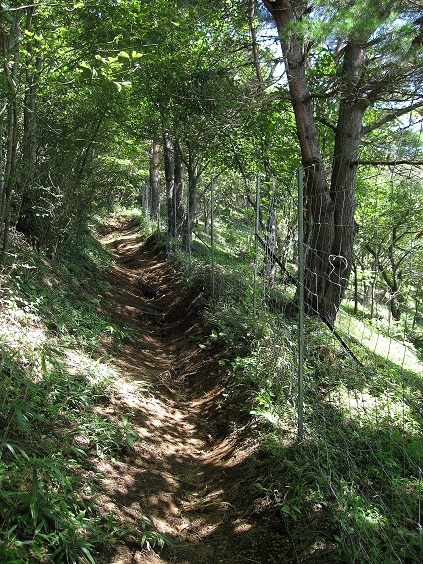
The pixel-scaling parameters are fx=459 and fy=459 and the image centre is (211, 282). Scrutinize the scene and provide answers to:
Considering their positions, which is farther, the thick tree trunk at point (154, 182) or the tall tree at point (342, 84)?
the thick tree trunk at point (154, 182)

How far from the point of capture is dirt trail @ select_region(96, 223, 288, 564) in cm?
330

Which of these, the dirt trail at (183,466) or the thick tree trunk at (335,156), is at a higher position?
the thick tree trunk at (335,156)

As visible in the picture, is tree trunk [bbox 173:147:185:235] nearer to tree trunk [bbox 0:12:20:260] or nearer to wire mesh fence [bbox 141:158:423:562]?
wire mesh fence [bbox 141:158:423:562]

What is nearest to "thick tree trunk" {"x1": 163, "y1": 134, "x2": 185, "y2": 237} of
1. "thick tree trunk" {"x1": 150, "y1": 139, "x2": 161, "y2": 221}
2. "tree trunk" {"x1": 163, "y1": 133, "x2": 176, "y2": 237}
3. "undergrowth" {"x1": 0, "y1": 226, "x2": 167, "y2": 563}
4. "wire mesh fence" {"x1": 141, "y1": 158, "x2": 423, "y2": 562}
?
"tree trunk" {"x1": 163, "y1": 133, "x2": 176, "y2": 237}

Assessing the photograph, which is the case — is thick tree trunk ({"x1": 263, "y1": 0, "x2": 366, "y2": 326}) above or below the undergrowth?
above

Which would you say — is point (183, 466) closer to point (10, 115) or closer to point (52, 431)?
point (52, 431)

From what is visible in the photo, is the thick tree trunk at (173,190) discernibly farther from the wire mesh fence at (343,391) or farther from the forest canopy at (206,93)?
the wire mesh fence at (343,391)

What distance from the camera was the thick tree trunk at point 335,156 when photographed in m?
6.48

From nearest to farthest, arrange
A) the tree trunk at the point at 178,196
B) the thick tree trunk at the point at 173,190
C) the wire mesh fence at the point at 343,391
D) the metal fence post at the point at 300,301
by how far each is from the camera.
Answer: the wire mesh fence at the point at 343,391, the metal fence post at the point at 300,301, the tree trunk at the point at 178,196, the thick tree trunk at the point at 173,190

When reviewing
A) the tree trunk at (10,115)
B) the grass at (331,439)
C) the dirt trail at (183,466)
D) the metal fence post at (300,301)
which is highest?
the tree trunk at (10,115)

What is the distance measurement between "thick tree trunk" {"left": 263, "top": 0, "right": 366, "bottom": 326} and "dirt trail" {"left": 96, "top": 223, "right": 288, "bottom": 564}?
217cm

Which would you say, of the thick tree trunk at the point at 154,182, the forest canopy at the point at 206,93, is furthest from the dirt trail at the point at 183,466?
the thick tree trunk at the point at 154,182

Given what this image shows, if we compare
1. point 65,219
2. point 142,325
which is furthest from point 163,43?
point 142,325

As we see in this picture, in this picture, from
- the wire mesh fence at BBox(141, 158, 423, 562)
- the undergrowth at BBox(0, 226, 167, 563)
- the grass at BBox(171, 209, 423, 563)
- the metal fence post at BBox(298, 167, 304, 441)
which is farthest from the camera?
the metal fence post at BBox(298, 167, 304, 441)
